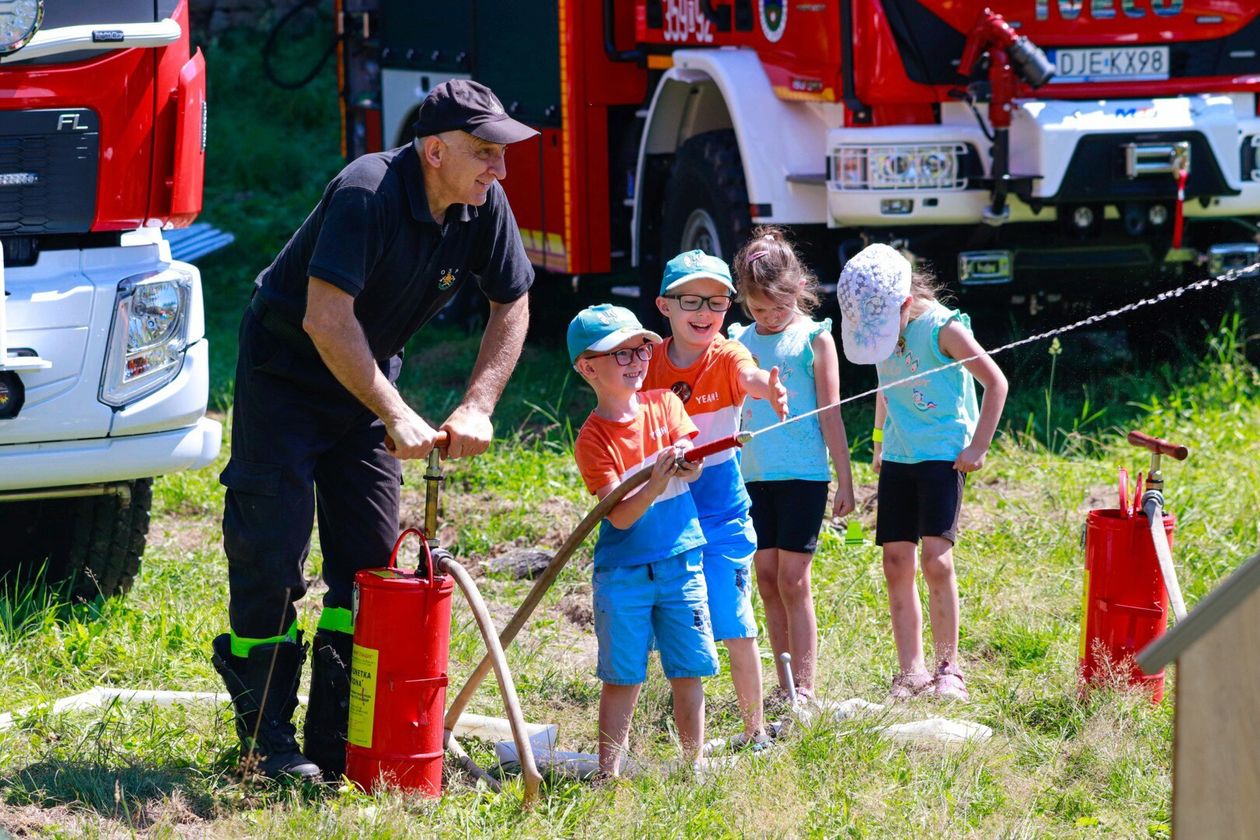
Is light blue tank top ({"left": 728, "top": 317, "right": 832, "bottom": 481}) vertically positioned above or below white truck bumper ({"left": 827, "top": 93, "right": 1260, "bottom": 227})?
below

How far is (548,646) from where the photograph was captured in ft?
17.1

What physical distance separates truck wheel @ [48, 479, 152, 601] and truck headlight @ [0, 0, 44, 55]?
1.38m

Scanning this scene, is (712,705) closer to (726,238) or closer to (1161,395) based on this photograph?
(726,238)

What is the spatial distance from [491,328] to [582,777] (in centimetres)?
112

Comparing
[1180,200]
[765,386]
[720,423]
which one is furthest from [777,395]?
[1180,200]

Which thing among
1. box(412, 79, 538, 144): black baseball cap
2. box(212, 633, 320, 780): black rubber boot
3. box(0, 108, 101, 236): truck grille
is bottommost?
box(212, 633, 320, 780): black rubber boot

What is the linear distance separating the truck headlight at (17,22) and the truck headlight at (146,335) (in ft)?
2.34

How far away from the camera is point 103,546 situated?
534 centimetres

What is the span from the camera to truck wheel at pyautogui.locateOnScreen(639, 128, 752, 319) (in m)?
7.24

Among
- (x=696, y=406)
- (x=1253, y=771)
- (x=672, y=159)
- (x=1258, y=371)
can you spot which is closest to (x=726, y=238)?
(x=672, y=159)

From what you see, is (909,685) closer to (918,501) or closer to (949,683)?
(949,683)

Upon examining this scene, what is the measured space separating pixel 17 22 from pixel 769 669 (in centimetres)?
280

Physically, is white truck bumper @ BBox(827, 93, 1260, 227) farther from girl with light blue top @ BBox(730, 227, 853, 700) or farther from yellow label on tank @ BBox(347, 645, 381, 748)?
yellow label on tank @ BBox(347, 645, 381, 748)

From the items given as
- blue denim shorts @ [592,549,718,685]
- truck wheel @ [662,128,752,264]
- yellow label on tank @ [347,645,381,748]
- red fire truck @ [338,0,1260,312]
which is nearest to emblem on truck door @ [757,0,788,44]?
red fire truck @ [338,0,1260,312]
